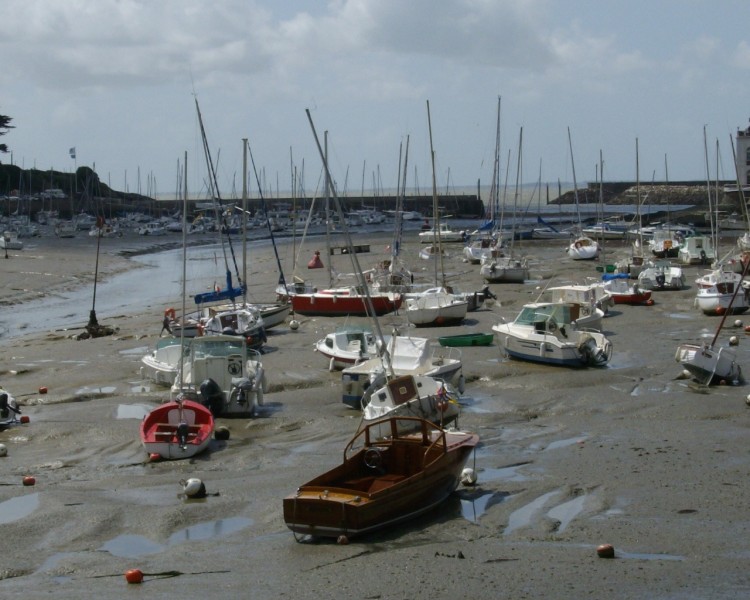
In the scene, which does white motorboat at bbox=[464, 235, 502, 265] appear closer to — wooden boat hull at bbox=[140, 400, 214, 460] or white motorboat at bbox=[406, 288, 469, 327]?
white motorboat at bbox=[406, 288, 469, 327]

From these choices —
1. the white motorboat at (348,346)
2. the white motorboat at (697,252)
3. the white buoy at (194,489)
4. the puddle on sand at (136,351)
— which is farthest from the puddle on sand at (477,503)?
the white motorboat at (697,252)

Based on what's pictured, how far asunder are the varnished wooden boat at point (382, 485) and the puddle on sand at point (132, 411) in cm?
975

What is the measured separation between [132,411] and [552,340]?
41.6ft

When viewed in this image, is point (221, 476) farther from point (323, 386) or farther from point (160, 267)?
point (160, 267)

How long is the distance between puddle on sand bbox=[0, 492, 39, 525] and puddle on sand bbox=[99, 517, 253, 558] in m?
2.14

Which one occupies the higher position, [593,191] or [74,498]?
[593,191]

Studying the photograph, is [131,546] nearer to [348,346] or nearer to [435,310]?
[348,346]

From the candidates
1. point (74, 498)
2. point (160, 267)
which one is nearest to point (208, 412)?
point (74, 498)

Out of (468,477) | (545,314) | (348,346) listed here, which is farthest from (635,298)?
(468,477)

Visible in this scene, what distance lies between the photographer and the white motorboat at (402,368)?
1067 inches

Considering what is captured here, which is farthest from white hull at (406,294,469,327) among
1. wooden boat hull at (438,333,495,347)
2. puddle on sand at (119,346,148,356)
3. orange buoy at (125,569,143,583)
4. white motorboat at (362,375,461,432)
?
orange buoy at (125,569,143,583)

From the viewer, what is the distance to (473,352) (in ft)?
118

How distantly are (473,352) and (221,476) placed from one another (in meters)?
16.0

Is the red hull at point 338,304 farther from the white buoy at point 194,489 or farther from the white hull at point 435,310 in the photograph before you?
the white buoy at point 194,489
